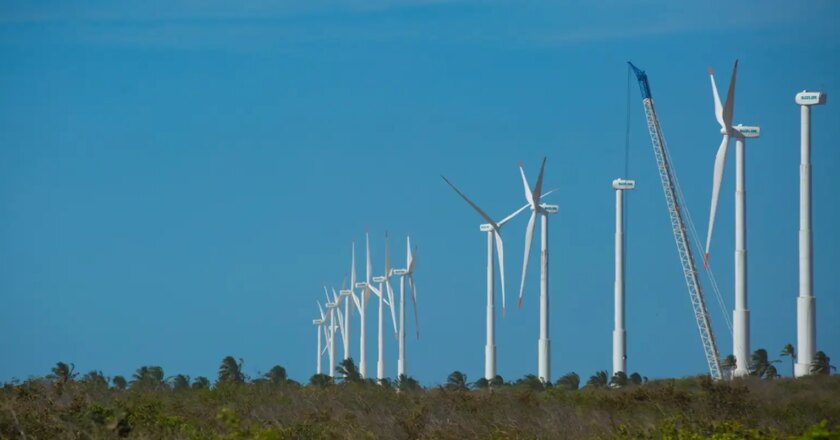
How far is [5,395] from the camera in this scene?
4591 centimetres

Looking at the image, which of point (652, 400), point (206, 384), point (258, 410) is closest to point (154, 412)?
point (258, 410)

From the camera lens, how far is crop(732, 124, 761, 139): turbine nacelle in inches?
3467

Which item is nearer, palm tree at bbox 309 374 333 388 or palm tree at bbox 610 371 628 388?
palm tree at bbox 309 374 333 388

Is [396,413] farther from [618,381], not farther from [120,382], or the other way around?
[618,381]

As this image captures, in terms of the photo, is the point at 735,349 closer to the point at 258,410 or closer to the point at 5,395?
the point at 258,410

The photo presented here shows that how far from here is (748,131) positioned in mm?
88625

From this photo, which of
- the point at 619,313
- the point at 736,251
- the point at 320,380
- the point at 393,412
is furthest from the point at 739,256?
the point at 393,412

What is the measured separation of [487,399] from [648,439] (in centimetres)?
1914

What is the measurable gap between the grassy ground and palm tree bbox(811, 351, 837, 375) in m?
17.2

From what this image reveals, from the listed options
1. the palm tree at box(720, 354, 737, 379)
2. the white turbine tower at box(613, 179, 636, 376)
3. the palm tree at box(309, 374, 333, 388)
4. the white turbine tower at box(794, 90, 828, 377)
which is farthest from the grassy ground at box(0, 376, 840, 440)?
the white turbine tower at box(613, 179, 636, 376)

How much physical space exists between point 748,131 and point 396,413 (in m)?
48.7

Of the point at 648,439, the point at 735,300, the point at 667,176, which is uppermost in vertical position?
the point at 667,176

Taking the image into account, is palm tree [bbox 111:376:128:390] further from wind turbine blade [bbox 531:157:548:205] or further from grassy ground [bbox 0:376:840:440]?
wind turbine blade [bbox 531:157:548:205]

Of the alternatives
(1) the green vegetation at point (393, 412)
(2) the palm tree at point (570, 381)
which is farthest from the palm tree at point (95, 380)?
(2) the palm tree at point (570, 381)
